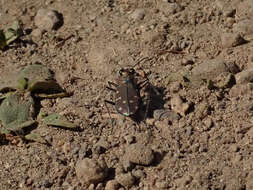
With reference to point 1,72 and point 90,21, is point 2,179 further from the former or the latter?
point 90,21

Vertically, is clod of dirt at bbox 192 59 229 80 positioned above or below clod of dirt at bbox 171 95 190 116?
above

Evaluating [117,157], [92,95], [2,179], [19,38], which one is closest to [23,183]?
[2,179]

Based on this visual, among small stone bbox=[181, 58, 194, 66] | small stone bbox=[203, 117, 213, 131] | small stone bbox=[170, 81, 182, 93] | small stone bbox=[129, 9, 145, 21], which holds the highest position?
small stone bbox=[129, 9, 145, 21]

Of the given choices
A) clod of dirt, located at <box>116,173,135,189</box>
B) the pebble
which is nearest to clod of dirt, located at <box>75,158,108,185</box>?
clod of dirt, located at <box>116,173,135,189</box>

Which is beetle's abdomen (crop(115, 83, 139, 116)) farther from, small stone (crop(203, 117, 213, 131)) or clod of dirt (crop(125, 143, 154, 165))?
small stone (crop(203, 117, 213, 131))

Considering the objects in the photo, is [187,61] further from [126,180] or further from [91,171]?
[91,171]

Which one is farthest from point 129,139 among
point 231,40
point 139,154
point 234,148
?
point 231,40

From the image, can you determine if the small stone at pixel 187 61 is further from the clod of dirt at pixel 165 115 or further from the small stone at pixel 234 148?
the small stone at pixel 234 148

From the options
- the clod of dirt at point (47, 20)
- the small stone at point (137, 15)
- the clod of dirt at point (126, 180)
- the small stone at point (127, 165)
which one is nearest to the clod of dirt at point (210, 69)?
the small stone at point (137, 15)
